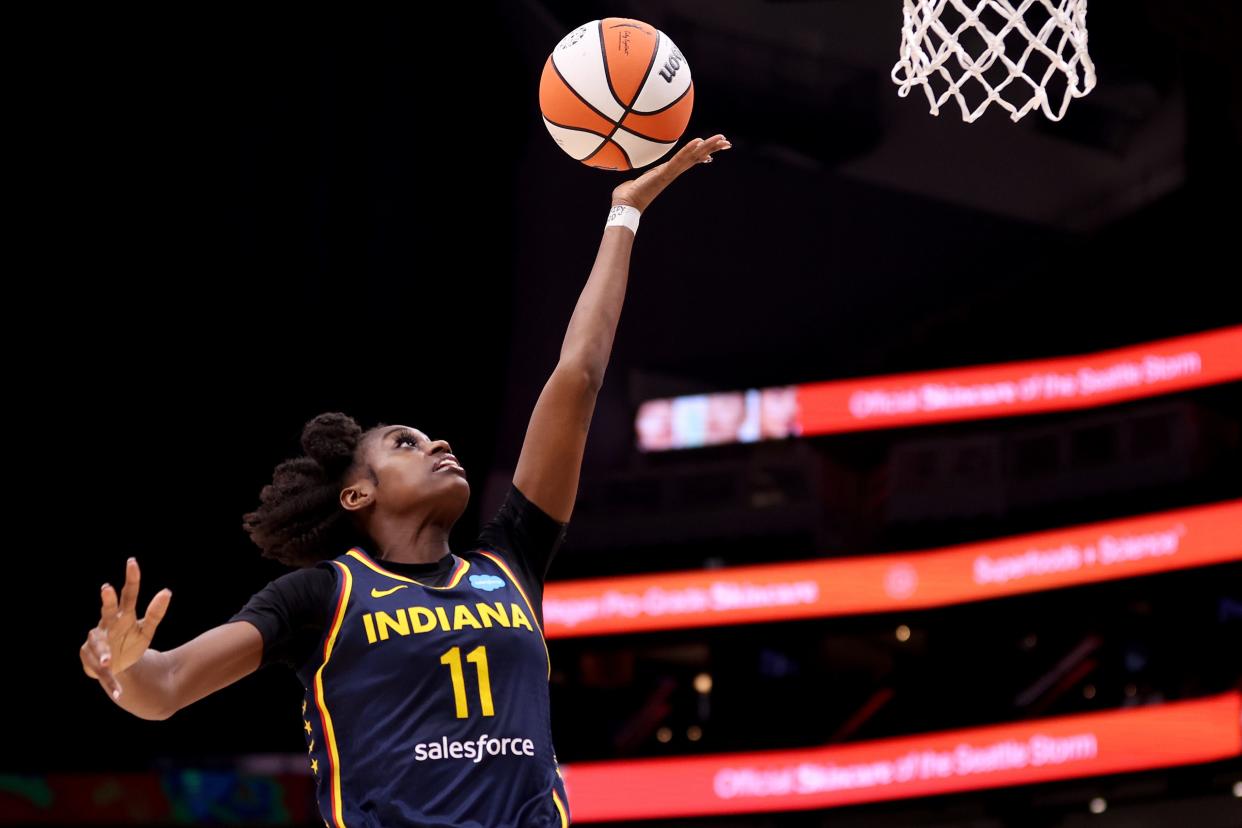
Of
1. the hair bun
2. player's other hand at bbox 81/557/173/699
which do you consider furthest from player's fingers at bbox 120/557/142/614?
the hair bun

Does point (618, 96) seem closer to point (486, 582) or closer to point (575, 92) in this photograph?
point (575, 92)

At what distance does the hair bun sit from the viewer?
312 centimetres

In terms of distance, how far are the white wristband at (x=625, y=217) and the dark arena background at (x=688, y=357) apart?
33.5 feet

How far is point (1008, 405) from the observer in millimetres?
14203

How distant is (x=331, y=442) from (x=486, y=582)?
50 centimetres

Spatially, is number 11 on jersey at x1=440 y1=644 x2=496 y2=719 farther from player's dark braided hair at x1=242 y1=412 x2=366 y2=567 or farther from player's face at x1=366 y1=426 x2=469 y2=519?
player's dark braided hair at x1=242 y1=412 x2=366 y2=567

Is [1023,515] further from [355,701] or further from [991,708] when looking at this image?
[355,701]

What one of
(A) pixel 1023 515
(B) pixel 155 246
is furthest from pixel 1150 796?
(B) pixel 155 246

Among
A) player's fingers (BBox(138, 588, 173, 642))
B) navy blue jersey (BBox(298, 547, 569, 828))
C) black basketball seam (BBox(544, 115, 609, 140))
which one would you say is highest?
black basketball seam (BBox(544, 115, 609, 140))

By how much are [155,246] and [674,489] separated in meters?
6.88

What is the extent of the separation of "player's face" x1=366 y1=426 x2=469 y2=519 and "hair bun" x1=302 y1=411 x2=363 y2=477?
0.19 feet

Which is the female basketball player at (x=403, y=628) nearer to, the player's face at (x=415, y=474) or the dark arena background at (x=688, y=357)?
the player's face at (x=415, y=474)

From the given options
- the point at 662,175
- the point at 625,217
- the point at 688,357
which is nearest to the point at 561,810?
the point at 625,217

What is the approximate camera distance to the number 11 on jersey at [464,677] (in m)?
2.67
